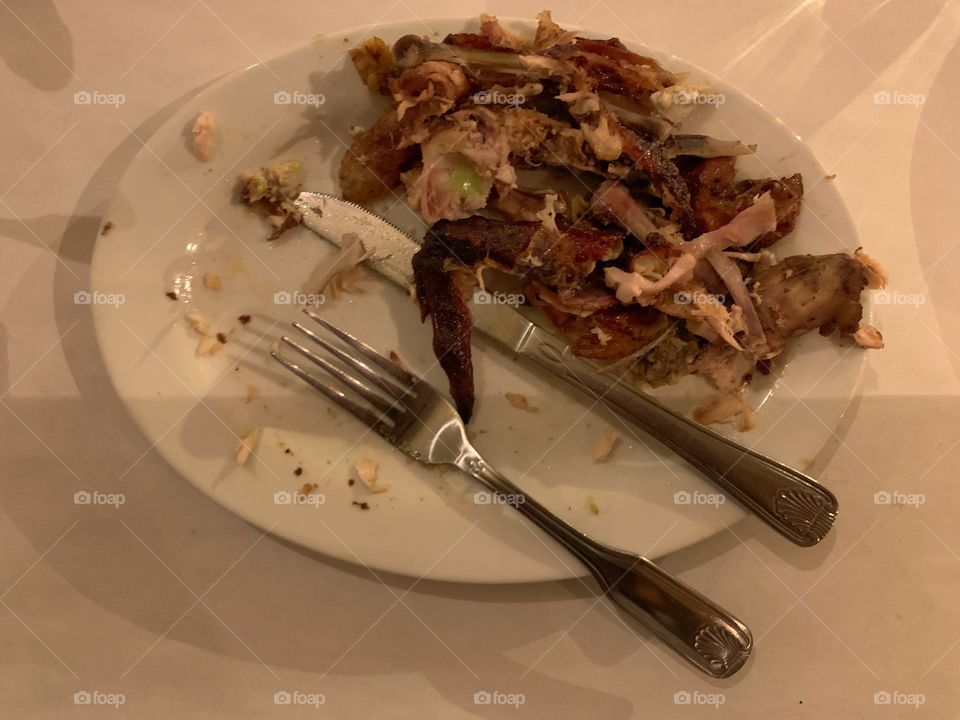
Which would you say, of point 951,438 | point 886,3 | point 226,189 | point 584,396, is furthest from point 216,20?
point 951,438

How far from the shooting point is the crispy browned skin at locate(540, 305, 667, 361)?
168 centimetres

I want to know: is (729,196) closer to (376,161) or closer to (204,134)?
(376,161)

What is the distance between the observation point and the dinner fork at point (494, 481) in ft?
4.99

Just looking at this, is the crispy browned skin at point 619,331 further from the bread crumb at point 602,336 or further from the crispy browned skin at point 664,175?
the crispy browned skin at point 664,175

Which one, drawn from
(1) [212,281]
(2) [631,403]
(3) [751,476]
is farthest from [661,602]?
(1) [212,281]

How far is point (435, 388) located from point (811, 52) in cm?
169

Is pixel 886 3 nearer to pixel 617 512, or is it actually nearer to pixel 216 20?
pixel 617 512

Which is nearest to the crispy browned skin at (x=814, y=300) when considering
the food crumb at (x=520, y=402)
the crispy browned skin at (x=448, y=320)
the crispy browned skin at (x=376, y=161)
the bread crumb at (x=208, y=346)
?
the food crumb at (x=520, y=402)

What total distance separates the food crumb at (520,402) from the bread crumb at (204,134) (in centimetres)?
107

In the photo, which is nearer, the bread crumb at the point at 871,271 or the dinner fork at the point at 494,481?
the dinner fork at the point at 494,481

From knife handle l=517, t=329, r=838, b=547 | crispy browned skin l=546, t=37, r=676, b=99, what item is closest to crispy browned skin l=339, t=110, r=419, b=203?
crispy browned skin l=546, t=37, r=676, b=99

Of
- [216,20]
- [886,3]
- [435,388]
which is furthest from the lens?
[886,3]

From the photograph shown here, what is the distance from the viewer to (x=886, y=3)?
216cm

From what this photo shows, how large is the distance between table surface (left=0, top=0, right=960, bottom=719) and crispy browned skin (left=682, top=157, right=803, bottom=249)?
488mm
